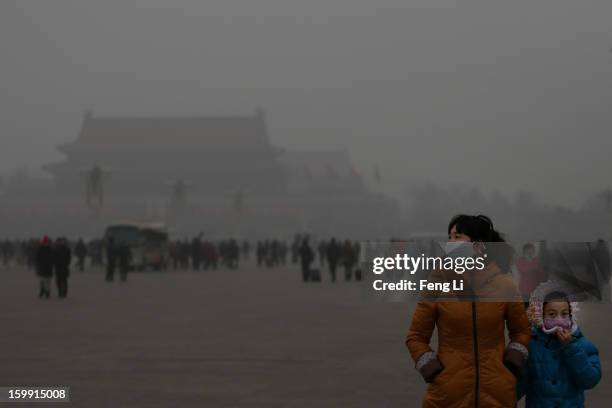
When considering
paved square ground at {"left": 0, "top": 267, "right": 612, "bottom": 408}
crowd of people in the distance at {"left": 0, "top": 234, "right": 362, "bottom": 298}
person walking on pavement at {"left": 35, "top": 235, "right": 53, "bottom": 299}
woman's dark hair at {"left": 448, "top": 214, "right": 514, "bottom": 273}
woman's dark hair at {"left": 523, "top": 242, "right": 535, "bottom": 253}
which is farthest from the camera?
crowd of people in the distance at {"left": 0, "top": 234, "right": 362, "bottom": 298}

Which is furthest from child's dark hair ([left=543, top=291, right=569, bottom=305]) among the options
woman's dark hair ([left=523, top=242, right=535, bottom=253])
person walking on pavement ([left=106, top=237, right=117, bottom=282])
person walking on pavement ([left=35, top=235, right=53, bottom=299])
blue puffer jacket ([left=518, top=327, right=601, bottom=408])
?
person walking on pavement ([left=106, top=237, right=117, bottom=282])

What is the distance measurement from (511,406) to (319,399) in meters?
3.72

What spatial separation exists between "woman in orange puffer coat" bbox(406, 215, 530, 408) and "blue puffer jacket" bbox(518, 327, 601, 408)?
0.42 feet

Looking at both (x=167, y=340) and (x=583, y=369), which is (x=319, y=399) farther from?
(x=167, y=340)

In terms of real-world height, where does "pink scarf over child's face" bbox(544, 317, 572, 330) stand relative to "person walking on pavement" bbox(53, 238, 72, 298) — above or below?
below

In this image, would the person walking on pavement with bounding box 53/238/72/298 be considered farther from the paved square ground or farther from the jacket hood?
the jacket hood

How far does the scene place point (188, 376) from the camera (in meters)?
9.14

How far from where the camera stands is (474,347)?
4316mm

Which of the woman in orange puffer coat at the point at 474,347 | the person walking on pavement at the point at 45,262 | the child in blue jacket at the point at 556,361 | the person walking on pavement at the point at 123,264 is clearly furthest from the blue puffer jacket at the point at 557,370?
the person walking on pavement at the point at 123,264

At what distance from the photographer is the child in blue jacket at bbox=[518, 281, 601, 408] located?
4336 mm

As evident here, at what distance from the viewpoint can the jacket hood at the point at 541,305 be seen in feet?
13.7

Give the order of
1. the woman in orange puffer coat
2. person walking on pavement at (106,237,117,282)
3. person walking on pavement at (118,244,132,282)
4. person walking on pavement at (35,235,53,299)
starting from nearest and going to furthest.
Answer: the woman in orange puffer coat < person walking on pavement at (35,235,53,299) < person walking on pavement at (106,237,117,282) < person walking on pavement at (118,244,132,282)

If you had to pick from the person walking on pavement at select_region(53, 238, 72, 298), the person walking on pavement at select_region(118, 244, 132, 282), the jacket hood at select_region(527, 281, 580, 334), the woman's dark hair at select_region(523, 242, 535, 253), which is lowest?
the jacket hood at select_region(527, 281, 580, 334)

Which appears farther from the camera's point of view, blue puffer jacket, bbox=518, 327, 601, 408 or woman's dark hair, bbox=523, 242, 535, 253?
blue puffer jacket, bbox=518, 327, 601, 408
